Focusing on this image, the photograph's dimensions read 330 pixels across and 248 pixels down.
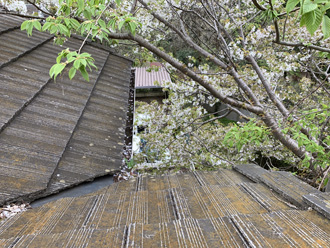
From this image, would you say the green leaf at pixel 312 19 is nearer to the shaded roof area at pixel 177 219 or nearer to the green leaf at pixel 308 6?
the green leaf at pixel 308 6

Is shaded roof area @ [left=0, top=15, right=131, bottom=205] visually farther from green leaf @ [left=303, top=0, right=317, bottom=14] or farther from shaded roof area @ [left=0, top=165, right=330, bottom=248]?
green leaf @ [left=303, top=0, right=317, bottom=14]

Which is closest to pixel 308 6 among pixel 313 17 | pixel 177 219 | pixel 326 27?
pixel 313 17

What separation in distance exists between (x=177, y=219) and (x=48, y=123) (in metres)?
1.69

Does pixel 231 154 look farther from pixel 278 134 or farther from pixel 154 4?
pixel 154 4

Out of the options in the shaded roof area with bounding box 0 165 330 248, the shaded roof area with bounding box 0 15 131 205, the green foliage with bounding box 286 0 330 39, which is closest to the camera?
the shaded roof area with bounding box 0 165 330 248

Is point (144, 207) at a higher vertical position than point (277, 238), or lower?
lower

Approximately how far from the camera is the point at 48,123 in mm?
2363

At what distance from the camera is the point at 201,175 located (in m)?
2.52

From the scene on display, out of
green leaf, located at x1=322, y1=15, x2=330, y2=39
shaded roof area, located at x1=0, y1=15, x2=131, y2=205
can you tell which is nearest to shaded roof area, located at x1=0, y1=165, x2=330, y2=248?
shaded roof area, located at x1=0, y1=15, x2=131, y2=205

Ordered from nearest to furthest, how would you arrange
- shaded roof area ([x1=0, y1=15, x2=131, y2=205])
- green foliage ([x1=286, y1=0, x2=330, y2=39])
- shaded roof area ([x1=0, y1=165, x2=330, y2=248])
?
shaded roof area ([x1=0, y1=165, x2=330, y2=248]) → green foliage ([x1=286, y1=0, x2=330, y2=39]) → shaded roof area ([x1=0, y1=15, x2=131, y2=205])

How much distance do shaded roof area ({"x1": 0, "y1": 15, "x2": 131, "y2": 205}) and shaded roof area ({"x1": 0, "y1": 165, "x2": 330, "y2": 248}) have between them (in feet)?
0.76

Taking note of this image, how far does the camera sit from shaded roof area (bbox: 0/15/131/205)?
1.73 m

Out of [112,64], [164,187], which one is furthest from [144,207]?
[112,64]

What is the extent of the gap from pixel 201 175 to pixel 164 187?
1.81 feet
